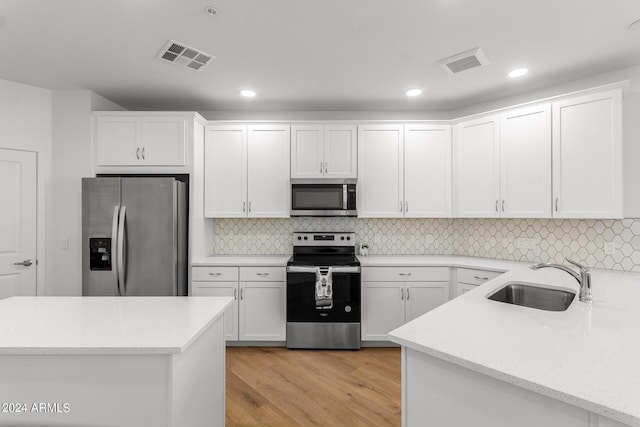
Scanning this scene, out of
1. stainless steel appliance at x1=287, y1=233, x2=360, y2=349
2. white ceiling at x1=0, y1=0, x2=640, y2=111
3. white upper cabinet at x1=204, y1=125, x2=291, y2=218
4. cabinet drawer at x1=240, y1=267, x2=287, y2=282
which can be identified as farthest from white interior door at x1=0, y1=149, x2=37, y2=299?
stainless steel appliance at x1=287, y1=233, x2=360, y2=349

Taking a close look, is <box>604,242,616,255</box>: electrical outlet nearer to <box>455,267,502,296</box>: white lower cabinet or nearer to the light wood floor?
<box>455,267,502,296</box>: white lower cabinet

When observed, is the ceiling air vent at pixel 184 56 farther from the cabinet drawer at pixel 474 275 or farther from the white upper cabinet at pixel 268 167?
the cabinet drawer at pixel 474 275

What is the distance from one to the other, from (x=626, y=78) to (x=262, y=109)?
3.49 metres

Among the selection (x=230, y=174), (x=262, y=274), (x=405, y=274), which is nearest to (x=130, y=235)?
(x=230, y=174)

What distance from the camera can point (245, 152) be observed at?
134 inches

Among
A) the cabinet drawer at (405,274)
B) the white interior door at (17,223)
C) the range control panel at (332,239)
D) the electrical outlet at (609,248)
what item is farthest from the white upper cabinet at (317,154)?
the white interior door at (17,223)

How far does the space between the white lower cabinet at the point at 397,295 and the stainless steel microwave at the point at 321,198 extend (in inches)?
30.6

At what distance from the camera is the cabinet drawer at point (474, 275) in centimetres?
290

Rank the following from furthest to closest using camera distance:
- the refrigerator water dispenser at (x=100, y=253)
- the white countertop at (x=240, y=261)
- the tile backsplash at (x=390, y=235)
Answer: the tile backsplash at (x=390, y=235)
the white countertop at (x=240, y=261)
the refrigerator water dispenser at (x=100, y=253)

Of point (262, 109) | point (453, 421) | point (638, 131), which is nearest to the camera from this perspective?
point (453, 421)

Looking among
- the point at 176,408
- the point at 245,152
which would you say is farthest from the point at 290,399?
the point at 245,152

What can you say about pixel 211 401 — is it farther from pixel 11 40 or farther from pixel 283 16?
pixel 11 40

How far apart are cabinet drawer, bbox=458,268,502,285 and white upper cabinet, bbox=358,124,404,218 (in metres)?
0.87

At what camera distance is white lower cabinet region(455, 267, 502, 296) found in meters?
2.92
